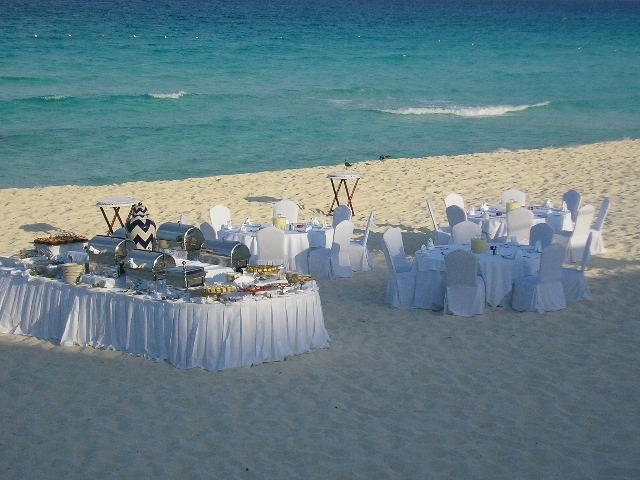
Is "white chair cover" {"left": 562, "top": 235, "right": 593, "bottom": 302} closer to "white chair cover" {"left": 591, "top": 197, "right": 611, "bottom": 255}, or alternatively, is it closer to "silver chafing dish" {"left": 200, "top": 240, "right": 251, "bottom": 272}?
"white chair cover" {"left": 591, "top": 197, "right": 611, "bottom": 255}

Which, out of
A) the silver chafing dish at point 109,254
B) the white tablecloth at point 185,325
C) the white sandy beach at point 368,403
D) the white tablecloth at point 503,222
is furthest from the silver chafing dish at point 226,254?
the white tablecloth at point 503,222

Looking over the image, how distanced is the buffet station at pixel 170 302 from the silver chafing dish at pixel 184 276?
0.03 ft

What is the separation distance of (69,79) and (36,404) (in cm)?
3771

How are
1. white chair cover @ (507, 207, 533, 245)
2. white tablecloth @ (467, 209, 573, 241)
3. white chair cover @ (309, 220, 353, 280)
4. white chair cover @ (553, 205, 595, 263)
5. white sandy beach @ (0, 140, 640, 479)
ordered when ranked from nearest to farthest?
1. white sandy beach @ (0, 140, 640, 479)
2. white chair cover @ (309, 220, 353, 280)
3. white chair cover @ (507, 207, 533, 245)
4. white chair cover @ (553, 205, 595, 263)
5. white tablecloth @ (467, 209, 573, 241)

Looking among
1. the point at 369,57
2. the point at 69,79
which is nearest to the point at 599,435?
the point at 69,79

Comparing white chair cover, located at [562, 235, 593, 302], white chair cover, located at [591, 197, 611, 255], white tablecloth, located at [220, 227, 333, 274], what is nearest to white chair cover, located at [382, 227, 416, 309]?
white tablecloth, located at [220, 227, 333, 274]

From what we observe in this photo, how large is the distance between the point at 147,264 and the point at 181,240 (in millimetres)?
1229

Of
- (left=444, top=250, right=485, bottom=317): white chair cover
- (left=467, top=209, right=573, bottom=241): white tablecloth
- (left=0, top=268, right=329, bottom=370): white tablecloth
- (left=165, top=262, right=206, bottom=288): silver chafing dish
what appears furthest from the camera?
(left=467, top=209, right=573, bottom=241): white tablecloth

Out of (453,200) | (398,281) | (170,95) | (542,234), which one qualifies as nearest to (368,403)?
(398,281)

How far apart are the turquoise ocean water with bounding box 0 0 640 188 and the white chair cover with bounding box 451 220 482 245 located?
14.0 metres

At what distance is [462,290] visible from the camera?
1249 cm

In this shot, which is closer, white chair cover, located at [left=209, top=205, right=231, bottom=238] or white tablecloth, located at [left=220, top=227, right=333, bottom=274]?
white tablecloth, located at [left=220, top=227, right=333, bottom=274]

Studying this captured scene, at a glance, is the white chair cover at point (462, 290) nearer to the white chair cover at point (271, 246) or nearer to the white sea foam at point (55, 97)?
the white chair cover at point (271, 246)

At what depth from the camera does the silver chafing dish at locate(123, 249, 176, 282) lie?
11.0 metres
